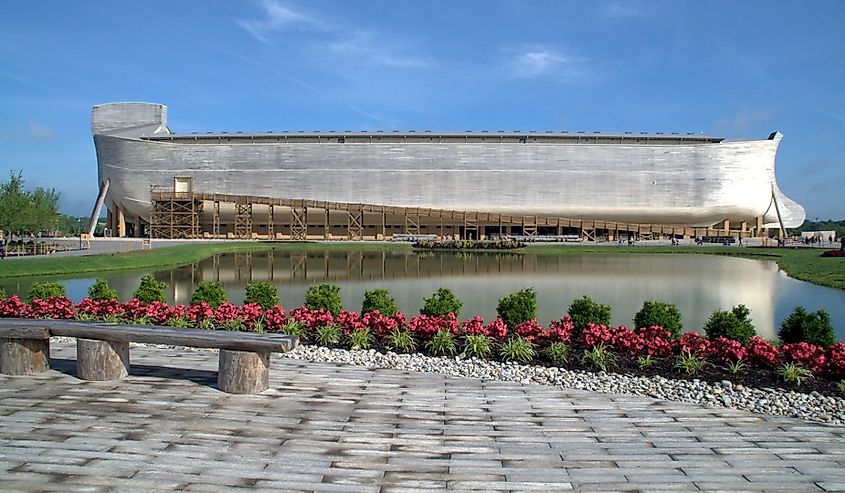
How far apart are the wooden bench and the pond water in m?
7.32

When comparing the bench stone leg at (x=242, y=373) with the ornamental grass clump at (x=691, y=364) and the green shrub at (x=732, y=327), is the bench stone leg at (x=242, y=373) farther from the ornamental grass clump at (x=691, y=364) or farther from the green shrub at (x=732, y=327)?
the green shrub at (x=732, y=327)

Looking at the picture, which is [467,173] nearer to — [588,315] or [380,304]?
[380,304]

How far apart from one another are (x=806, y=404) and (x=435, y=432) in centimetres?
407

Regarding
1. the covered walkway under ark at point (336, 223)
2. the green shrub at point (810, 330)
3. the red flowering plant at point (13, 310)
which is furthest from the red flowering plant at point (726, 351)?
the covered walkway under ark at point (336, 223)

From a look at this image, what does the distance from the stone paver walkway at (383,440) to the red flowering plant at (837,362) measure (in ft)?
6.50

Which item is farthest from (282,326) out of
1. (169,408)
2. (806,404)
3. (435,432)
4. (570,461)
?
(806,404)

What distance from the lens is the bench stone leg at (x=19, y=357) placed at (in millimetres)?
6922

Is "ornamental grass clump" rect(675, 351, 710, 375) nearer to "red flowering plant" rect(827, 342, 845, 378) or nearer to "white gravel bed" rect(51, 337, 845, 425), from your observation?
"white gravel bed" rect(51, 337, 845, 425)

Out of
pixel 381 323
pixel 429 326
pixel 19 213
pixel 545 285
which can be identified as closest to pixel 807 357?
pixel 429 326

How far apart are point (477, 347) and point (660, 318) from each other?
3253 millimetres

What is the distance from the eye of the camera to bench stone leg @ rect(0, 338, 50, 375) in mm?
6922

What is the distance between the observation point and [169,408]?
582cm

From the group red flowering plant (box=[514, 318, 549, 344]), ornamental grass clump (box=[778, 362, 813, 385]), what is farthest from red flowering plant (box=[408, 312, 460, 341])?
ornamental grass clump (box=[778, 362, 813, 385])

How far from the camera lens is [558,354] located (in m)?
8.17
